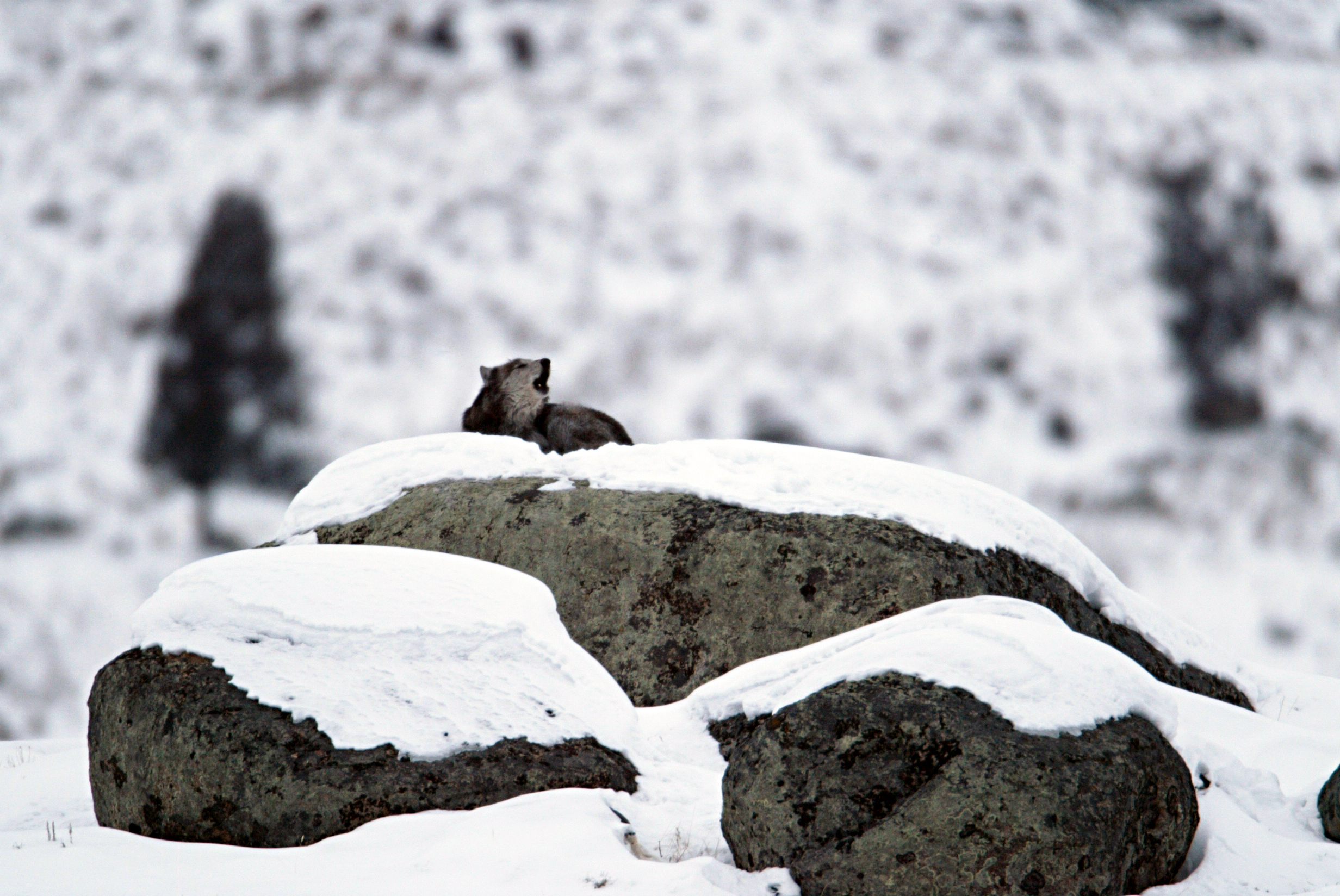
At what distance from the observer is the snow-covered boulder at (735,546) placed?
649 centimetres

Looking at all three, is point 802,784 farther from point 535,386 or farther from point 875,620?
point 535,386

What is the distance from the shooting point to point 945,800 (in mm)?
3449

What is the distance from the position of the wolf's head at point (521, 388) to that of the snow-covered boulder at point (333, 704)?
3987mm

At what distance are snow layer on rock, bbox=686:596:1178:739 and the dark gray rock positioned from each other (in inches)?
35.8

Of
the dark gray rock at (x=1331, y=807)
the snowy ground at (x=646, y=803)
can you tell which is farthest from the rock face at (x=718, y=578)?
the dark gray rock at (x=1331, y=807)

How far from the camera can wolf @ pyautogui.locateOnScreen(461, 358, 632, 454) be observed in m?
8.73

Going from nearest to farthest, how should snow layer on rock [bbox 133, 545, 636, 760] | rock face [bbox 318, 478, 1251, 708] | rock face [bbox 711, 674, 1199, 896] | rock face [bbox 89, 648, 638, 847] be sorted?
rock face [bbox 711, 674, 1199, 896] → rock face [bbox 89, 648, 638, 847] → snow layer on rock [bbox 133, 545, 636, 760] → rock face [bbox 318, 478, 1251, 708]

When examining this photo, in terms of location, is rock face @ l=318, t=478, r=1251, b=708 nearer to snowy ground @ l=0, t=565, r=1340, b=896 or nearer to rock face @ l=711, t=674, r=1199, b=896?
snowy ground @ l=0, t=565, r=1340, b=896

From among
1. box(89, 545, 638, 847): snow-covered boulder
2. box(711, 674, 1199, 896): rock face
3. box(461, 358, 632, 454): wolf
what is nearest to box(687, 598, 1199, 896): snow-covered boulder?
box(711, 674, 1199, 896): rock face

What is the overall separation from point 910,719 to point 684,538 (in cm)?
327

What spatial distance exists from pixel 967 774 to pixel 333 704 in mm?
2567

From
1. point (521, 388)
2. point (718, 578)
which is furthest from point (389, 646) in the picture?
point (521, 388)

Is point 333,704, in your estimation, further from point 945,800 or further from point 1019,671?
point 1019,671

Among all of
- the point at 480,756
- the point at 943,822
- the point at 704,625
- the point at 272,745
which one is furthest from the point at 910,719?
the point at 704,625
